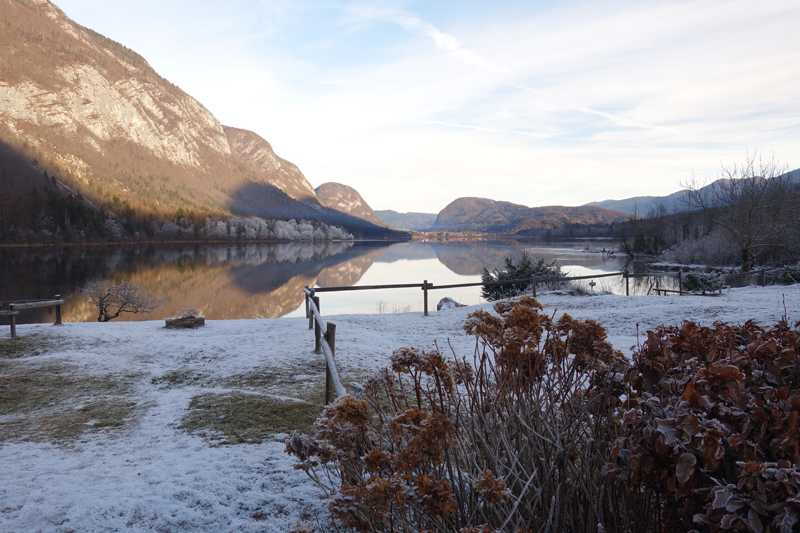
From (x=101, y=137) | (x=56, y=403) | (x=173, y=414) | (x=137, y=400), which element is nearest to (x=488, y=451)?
(x=173, y=414)

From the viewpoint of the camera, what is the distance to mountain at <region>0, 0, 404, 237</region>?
8944cm

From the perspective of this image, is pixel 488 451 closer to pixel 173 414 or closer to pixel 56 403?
pixel 173 414

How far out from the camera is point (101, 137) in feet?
417

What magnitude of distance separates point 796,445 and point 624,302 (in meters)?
13.6

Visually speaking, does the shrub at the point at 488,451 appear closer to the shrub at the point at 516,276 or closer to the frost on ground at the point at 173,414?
the frost on ground at the point at 173,414

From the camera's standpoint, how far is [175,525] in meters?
2.80

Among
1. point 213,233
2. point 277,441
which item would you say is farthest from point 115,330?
point 213,233

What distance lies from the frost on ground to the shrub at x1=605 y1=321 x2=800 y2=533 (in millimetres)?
1320

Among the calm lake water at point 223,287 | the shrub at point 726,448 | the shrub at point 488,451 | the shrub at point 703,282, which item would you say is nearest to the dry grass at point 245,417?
the shrub at point 488,451

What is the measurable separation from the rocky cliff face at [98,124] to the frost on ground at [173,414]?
98.8 meters

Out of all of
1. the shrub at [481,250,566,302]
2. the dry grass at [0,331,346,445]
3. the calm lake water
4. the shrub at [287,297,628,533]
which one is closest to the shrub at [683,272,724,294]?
the calm lake water

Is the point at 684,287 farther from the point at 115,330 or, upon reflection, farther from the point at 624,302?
the point at 115,330

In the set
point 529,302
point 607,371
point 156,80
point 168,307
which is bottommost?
point 168,307

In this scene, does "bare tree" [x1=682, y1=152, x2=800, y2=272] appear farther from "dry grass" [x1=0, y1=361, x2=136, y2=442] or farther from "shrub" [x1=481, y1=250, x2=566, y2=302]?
"dry grass" [x1=0, y1=361, x2=136, y2=442]
